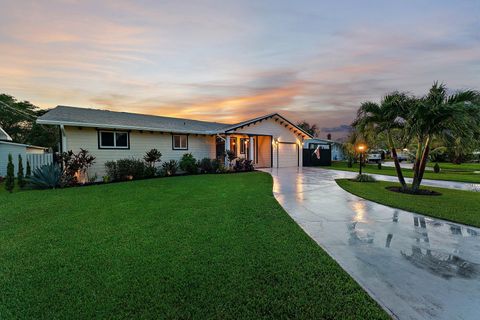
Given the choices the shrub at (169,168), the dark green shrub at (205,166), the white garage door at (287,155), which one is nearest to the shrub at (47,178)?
the shrub at (169,168)

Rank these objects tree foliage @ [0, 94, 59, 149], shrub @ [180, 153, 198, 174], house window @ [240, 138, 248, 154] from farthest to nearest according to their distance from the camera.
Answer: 1. tree foliage @ [0, 94, 59, 149]
2. house window @ [240, 138, 248, 154]
3. shrub @ [180, 153, 198, 174]

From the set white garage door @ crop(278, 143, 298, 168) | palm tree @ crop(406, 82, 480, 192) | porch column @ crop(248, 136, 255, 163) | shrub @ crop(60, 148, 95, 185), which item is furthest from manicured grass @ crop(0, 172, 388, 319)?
white garage door @ crop(278, 143, 298, 168)

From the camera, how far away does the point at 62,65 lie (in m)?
11.6

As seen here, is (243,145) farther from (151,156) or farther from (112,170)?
(112,170)

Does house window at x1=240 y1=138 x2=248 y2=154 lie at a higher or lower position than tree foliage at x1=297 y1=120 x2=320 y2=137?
lower

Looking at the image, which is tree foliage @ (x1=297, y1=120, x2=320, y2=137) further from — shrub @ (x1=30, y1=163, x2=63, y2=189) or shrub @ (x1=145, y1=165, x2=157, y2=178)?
shrub @ (x1=30, y1=163, x2=63, y2=189)

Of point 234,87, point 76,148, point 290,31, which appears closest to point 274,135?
point 234,87

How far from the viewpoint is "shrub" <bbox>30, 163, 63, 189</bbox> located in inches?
374

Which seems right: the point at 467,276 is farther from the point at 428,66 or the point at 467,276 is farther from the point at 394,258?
the point at 428,66

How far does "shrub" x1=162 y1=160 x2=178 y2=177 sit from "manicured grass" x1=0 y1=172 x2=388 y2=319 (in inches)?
324

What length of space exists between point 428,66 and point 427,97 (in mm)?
6184

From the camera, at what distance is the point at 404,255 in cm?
337

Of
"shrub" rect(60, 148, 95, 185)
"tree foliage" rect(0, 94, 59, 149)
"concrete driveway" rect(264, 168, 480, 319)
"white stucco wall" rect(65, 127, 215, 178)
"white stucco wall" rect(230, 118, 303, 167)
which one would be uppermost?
"tree foliage" rect(0, 94, 59, 149)

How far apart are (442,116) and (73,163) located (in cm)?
1499
